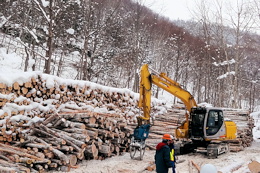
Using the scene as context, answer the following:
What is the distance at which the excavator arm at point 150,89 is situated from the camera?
10023 millimetres

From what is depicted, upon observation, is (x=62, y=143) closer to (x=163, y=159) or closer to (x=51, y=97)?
(x=51, y=97)

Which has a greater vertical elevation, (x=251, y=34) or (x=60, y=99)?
(x=251, y=34)

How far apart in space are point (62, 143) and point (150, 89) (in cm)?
421

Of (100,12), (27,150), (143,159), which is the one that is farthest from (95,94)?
(100,12)

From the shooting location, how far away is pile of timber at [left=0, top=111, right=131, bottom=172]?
267 inches

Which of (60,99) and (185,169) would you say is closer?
(185,169)

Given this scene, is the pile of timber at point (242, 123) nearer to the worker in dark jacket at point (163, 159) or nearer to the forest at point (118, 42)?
the forest at point (118, 42)

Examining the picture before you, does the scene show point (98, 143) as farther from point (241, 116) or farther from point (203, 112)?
point (241, 116)

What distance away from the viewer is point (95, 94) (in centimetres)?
1090

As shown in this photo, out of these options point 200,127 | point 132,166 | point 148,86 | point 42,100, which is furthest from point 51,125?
point 200,127

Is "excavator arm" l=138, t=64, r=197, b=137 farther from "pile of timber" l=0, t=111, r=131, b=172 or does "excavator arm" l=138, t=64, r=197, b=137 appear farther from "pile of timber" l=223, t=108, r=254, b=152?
"pile of timber" l=223, t=108, r=254, b=152

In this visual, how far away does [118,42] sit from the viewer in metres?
26.9

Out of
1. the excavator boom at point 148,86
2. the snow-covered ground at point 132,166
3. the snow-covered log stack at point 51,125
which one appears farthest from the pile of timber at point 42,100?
the snow-covered ground at point 132,166

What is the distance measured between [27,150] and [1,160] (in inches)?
37.7
